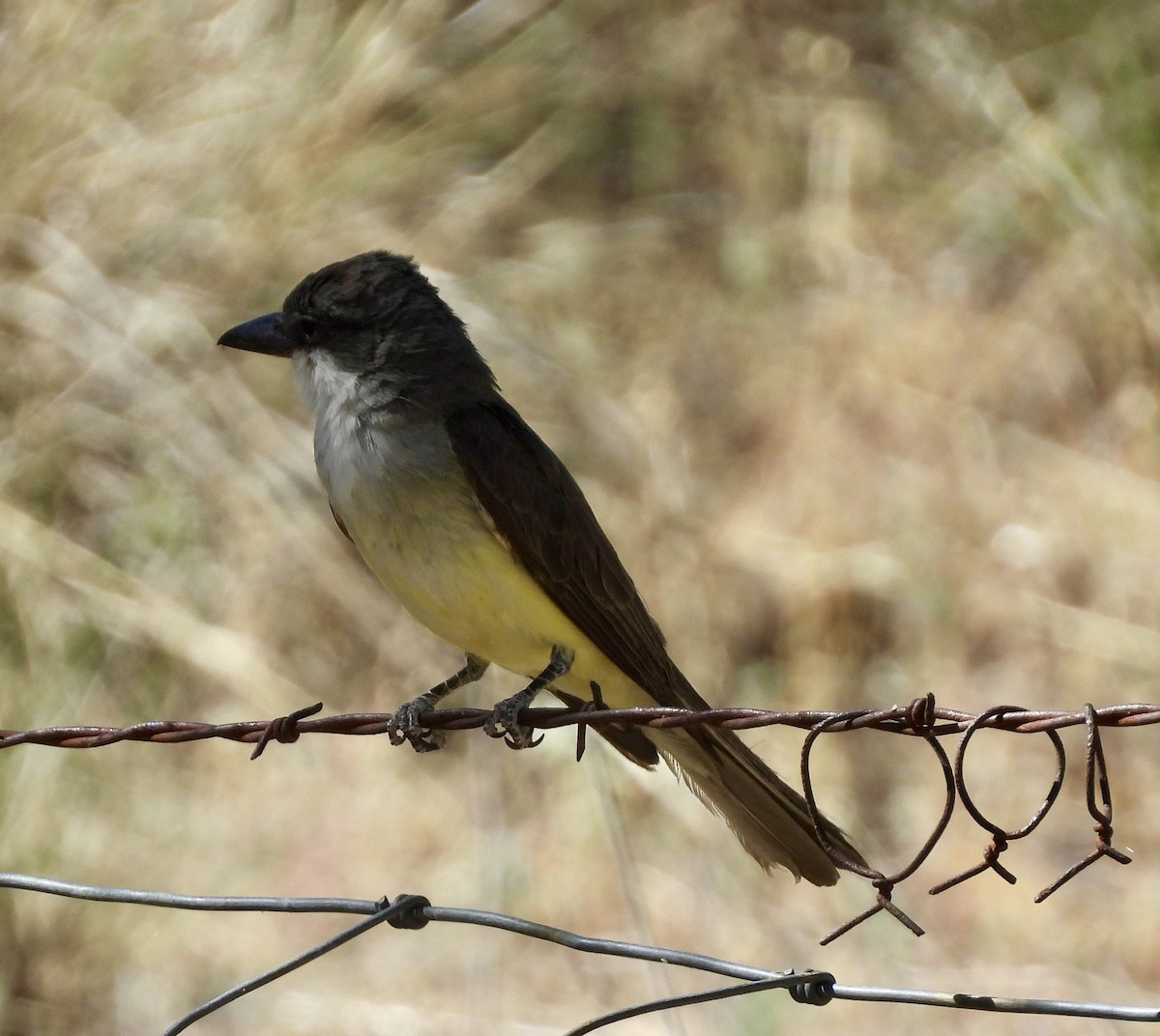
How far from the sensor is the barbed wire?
6.97ft

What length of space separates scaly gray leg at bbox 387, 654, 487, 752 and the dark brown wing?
0.48 meters

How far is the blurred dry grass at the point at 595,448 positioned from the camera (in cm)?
726

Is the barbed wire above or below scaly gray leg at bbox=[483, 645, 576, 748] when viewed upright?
above

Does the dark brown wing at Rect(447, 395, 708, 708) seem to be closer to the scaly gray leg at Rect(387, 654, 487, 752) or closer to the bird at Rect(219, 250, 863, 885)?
the bird at Rect(219, 250, 863, 885)

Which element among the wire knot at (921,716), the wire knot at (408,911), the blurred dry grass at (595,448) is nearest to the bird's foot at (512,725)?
the wire knot at (408,911)

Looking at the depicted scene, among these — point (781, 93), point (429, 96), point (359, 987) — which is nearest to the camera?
point (359, 987)

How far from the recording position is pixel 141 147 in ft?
28.3

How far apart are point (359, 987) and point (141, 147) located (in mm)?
4673

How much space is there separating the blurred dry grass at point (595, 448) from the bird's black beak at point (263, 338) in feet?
9.75

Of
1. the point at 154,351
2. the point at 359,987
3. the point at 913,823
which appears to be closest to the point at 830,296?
the point at 913,823

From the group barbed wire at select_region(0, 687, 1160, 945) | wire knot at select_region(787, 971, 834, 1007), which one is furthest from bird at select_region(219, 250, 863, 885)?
wire knot at select_region(787, 971, 834, 1007)

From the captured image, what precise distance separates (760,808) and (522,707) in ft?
2.15

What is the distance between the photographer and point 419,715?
3643 millimetres

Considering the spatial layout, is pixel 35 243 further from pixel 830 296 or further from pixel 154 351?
pixel 830 296
